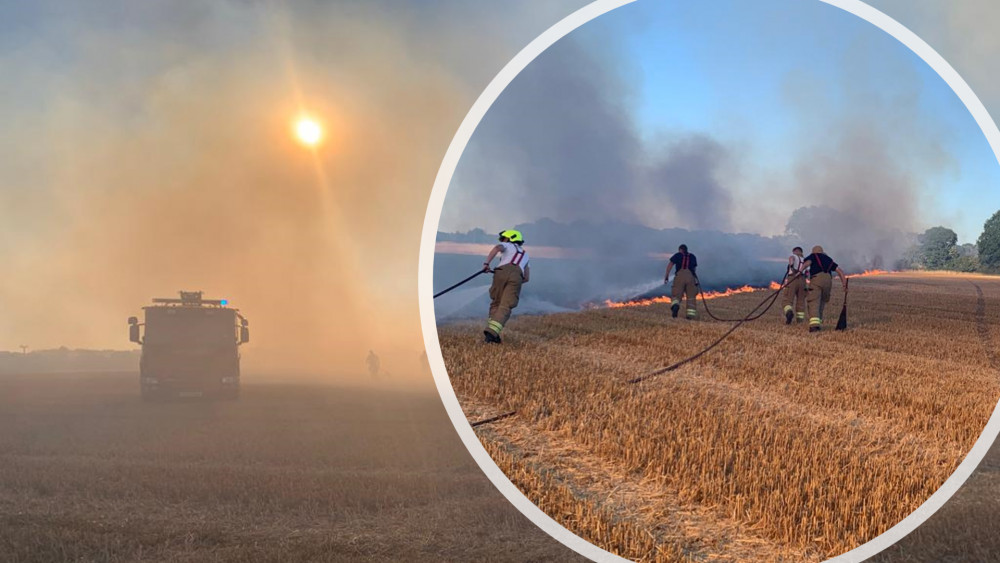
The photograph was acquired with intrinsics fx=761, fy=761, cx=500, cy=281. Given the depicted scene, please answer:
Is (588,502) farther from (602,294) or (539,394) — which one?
(602,294)

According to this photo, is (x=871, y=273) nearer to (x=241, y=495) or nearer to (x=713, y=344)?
(x=713, y=344)

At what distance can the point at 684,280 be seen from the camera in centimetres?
358

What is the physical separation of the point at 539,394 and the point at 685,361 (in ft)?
2.35

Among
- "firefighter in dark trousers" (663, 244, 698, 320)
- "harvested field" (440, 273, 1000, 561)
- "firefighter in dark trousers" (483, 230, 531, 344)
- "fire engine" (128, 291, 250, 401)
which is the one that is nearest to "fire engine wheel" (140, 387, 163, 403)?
"fire engine" (128, 291, 250, 401)

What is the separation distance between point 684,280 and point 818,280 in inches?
26.5

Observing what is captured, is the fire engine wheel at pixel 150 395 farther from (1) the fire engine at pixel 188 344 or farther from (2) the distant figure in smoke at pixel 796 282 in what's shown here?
(2) the distant figure in smoke at pixel 796 282

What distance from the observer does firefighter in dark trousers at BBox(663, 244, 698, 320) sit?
11.4ft

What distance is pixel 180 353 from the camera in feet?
114

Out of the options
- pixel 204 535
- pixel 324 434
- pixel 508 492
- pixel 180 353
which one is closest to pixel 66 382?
pixel 324 434

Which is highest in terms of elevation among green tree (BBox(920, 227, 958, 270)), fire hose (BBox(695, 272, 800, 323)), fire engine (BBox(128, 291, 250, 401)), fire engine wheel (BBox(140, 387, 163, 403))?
green tree (BBox(920, 227, 958, 270))

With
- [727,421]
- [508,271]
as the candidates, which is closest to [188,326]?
[508,271]

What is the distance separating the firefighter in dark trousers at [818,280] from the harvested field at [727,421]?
0.11m

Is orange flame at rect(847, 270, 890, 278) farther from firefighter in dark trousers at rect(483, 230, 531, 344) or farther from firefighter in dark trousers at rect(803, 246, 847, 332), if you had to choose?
firefighter in dark trousers at rect(483, 230, 531, 344)

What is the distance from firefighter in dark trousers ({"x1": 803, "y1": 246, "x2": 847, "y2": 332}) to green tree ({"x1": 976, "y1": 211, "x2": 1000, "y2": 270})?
0.62m
